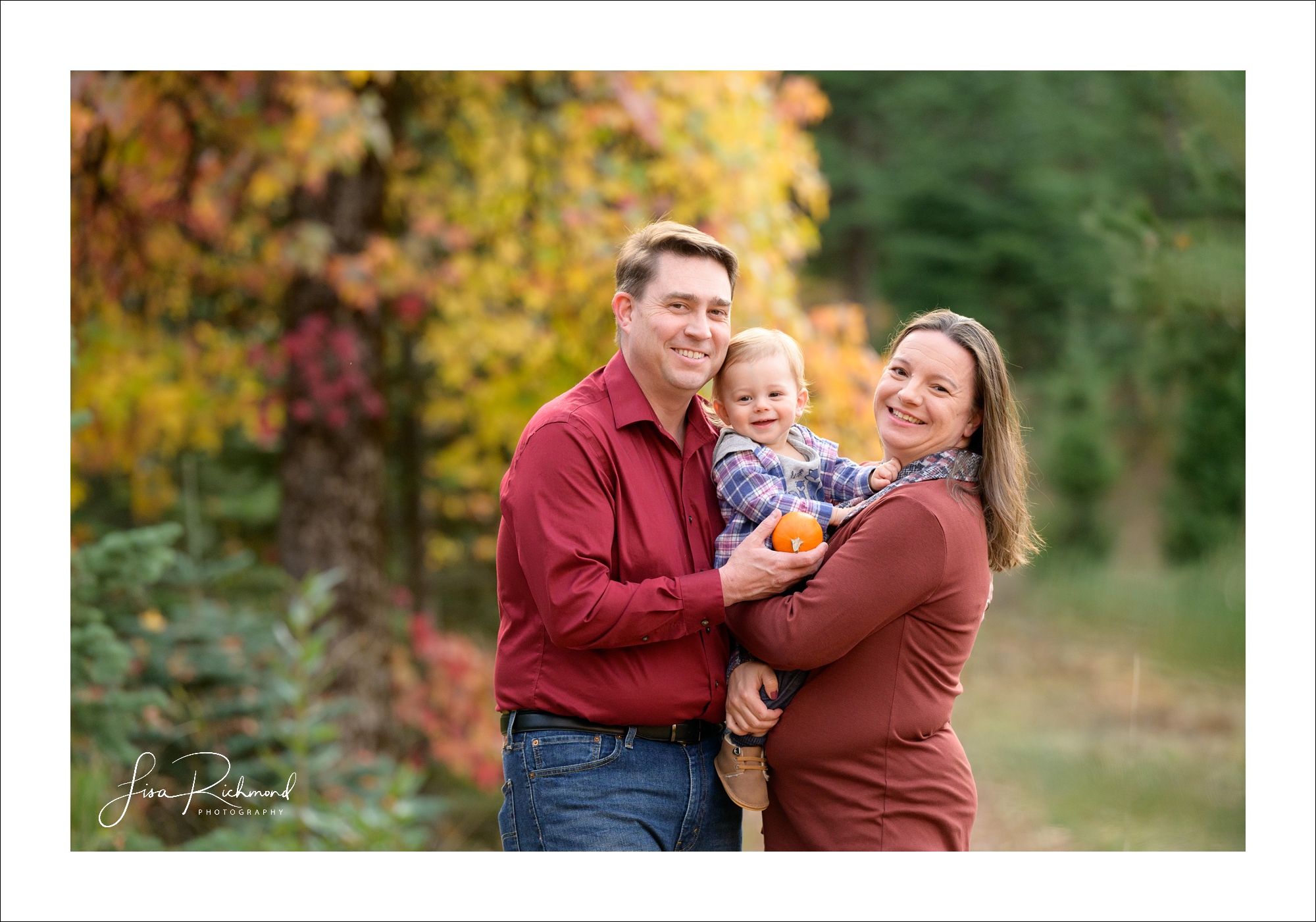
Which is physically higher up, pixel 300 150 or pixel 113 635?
pixel 300 150

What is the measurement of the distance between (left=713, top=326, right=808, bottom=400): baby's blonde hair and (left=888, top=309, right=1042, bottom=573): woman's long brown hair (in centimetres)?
33

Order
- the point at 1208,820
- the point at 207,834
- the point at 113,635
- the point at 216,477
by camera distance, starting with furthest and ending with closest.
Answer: the point at 216,477 < the point at 1208,820 < the point at 207,834 < the point at 113,635

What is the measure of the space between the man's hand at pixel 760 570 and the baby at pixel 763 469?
127mm

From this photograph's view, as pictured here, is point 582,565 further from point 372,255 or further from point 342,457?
point 342,457

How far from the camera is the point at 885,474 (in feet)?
8.77

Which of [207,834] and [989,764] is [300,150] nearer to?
[207,834]

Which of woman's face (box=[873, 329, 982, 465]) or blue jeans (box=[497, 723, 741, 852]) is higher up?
woman's face (box=[873, 329, 982, 465])

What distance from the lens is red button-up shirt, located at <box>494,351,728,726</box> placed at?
7.96 ft

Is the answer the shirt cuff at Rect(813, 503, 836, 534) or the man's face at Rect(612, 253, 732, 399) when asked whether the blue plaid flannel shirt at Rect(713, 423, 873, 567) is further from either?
the man's face at Rect(612, 253, 732, 399)

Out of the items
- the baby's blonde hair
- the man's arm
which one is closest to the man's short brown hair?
the baby's blonde hair

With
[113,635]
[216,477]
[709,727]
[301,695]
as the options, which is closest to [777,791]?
[709,727]

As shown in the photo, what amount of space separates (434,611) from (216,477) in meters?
1.86

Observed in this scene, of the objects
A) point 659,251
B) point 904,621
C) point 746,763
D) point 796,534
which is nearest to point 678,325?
point 659,251

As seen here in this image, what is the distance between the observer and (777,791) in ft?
8.75
